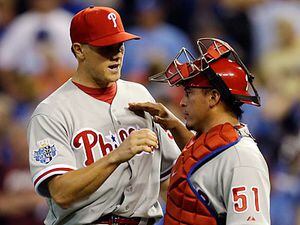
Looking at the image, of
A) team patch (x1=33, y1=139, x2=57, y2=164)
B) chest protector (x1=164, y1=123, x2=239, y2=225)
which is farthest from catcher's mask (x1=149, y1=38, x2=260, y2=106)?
team patch (x1=33, y1=139, x2=57, y2=164)

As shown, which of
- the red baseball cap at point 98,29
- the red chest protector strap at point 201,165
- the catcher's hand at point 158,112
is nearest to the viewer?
the red chest protector strap at point 201,165

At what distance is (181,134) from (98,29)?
877 mm

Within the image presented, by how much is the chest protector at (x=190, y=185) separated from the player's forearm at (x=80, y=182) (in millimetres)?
363

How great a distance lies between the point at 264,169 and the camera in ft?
16.3

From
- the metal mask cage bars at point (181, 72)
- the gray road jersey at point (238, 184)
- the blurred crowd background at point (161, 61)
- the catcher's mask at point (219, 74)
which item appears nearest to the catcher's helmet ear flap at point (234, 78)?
the catcher's mask at point (219, 74)

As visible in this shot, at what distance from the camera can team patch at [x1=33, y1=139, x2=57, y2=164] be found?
529cm

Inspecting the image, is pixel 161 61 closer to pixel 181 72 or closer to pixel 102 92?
pixel 102 92

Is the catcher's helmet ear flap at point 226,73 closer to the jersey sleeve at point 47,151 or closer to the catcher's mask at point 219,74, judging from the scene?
the catcher's mask at point 219,74

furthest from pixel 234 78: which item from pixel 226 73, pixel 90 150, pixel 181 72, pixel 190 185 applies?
pixel 90 150

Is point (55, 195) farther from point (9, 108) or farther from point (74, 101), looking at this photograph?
point (9, 108)

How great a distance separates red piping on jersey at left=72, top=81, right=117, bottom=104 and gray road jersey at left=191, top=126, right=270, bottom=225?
80 centimetres

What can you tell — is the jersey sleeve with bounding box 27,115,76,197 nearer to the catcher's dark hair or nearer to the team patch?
the team patch

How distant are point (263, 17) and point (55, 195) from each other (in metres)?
6.75

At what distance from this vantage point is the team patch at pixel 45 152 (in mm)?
5289
